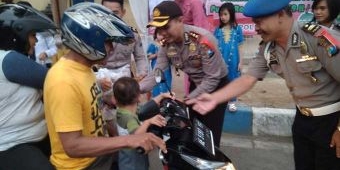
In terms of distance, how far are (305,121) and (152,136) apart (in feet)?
3.92

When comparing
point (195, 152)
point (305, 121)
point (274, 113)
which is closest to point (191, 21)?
point (274, 113)

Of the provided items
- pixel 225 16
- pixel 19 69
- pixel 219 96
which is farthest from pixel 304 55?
pixel 225 16

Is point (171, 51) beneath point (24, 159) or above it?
above

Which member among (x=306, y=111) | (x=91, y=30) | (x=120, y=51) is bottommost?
(x=306, y=111)

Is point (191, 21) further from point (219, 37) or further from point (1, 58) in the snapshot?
point (1, 58)

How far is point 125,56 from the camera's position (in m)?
4.09

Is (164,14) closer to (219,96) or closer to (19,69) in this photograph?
(219,96)

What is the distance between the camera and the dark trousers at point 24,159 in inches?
87.0

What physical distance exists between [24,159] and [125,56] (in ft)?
6.57

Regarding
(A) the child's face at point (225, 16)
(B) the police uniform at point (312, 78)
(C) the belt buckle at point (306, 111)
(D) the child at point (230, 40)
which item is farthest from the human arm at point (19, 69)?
(A) the child's face at point (225, 16)

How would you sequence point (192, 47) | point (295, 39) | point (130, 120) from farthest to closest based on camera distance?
1. point (192, 47)
2. point (130, 120)
3. point (295, 39)

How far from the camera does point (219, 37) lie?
19.0 feet

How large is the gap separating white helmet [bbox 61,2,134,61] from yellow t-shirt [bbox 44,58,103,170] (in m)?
0.12

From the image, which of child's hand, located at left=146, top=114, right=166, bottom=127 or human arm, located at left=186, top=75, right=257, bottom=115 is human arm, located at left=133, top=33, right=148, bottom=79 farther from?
child's hand, located at left=146, top=114, right=166, bottom=127
